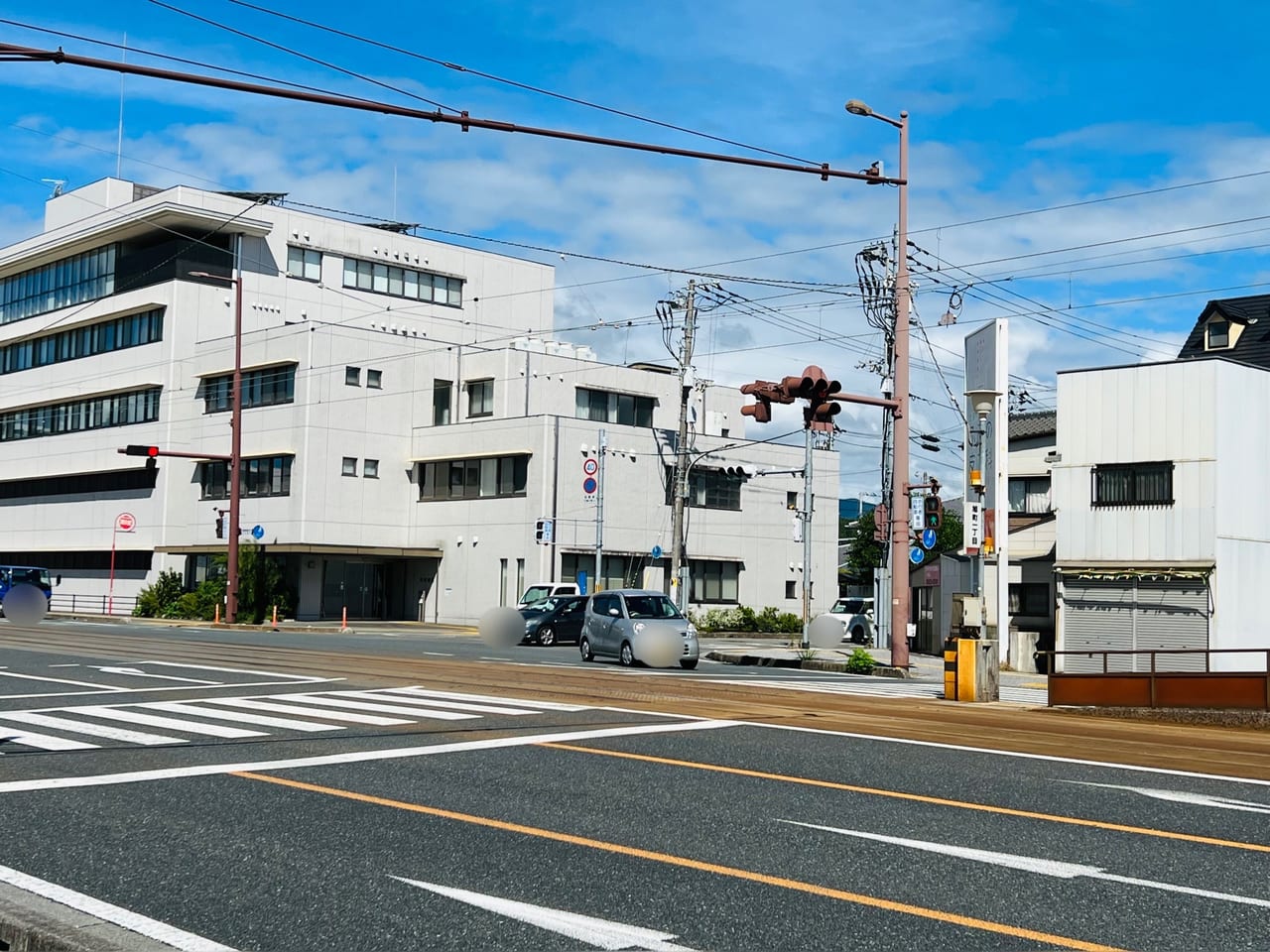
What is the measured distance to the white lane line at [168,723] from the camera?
1333 centimetres

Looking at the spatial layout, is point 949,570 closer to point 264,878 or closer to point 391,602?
point 391,602

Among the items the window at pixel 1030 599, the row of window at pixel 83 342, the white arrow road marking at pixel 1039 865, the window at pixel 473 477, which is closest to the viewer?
the white arrow road marking at pixel 1039 865

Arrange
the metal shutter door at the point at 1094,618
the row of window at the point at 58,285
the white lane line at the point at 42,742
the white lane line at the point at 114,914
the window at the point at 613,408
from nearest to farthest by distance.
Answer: the white lane line at the point at 114,914 < the white lane line at the point at 42,742 < the metal shutter door at the point at 1094,618 < the window at the point at 613,408 < the row of window at the point at 58,285

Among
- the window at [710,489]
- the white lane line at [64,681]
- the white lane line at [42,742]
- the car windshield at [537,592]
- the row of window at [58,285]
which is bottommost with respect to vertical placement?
the white lane line at [64,681]

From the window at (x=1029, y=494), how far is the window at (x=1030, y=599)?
348 inches

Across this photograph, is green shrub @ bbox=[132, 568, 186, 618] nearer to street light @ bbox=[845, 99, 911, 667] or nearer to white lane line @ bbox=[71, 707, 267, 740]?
street light @ bbox=[845, 99, 911, 667]

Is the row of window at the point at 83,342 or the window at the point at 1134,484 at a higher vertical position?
the row of window at the point at 83,342

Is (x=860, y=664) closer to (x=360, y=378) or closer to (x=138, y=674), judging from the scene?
(x=138, y=674)

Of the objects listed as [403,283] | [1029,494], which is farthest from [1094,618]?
[403,283]

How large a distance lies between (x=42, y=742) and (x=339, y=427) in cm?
4253

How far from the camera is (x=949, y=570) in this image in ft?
131

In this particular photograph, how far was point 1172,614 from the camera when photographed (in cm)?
3266

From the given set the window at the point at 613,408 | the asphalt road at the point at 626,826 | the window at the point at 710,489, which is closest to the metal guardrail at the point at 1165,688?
the asphalt road at the point at 626,826

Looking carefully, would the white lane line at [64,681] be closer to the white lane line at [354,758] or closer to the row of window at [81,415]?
the white lane line at [354,758]
